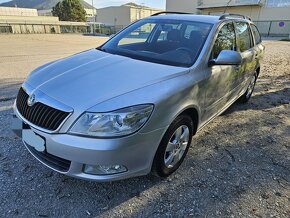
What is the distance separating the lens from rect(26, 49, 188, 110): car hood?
2.14 metres

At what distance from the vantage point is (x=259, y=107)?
5.06 metres

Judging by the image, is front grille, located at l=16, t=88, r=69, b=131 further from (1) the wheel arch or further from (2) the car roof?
(2) the car roof

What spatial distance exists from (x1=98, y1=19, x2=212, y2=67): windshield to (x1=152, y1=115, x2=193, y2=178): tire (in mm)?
703

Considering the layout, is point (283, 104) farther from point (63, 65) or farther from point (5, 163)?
point (5, 163)

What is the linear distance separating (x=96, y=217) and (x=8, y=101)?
11.6ft

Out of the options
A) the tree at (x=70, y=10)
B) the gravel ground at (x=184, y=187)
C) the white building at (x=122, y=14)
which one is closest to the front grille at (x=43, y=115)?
the gravel ground at (x=184, y=187)

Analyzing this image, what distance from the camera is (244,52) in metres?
4.13

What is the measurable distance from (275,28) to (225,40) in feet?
150

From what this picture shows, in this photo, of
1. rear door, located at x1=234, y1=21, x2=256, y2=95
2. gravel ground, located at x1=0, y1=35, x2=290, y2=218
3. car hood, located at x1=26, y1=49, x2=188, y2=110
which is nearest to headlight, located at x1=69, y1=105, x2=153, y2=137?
car hood, located at x1=26, y1=49, x2=188, y2=110

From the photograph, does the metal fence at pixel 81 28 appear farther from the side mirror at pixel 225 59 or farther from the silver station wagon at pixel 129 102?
the side mirror at pixel 225 59

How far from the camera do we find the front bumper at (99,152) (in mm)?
1958

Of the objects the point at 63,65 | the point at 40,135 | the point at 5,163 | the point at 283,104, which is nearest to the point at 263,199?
the point at 40,135

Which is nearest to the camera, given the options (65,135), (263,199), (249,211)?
(65,135)

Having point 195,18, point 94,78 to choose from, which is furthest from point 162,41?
point 94,78
